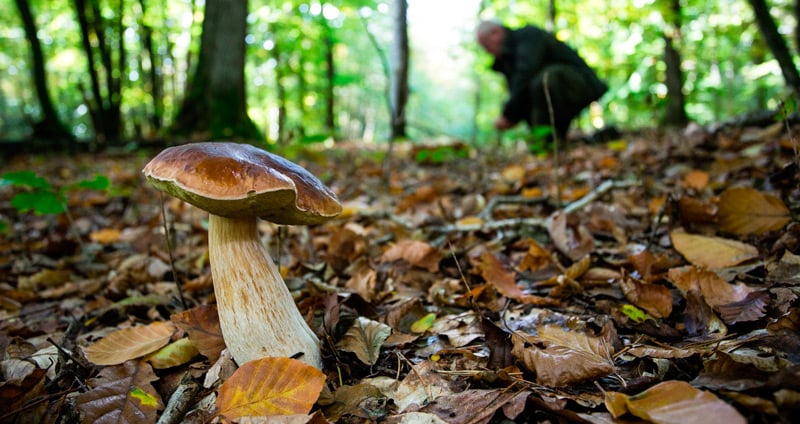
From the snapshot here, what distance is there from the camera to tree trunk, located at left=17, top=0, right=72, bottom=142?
9.14 m

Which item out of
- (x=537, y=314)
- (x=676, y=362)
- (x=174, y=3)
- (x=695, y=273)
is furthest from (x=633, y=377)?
(x=174, y=3)

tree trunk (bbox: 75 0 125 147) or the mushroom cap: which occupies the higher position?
tree trunk (bbox: 75 0 125 147)

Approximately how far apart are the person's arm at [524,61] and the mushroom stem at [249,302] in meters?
5.37

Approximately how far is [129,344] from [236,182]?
93 centimetres

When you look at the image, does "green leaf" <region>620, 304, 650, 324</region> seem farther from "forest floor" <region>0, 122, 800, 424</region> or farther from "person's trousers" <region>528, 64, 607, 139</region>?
"person's trousers" <region>528, 64, 607, 139</region>

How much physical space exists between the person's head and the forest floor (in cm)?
364

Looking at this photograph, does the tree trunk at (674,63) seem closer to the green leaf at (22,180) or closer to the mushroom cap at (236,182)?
the mushroom cap at (236,182)

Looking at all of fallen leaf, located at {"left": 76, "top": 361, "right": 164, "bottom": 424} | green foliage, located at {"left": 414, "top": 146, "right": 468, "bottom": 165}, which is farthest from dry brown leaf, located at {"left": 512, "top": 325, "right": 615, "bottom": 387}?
green foliage, located at {"left": 414, "top": 146, "right": 468, "bottom": 165}

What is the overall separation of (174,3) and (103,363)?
20354 millimetres

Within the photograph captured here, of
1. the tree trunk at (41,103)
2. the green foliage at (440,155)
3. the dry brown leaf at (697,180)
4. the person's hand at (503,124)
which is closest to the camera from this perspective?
the dry brown leaf at (697,180)

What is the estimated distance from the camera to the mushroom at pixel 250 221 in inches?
47.9

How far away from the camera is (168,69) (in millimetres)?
20781

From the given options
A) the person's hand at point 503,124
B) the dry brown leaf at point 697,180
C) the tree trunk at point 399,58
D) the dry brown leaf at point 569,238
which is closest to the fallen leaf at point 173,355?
the dry brown leaf at point 569,238

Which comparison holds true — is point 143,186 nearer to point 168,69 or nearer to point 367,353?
point 367,353
